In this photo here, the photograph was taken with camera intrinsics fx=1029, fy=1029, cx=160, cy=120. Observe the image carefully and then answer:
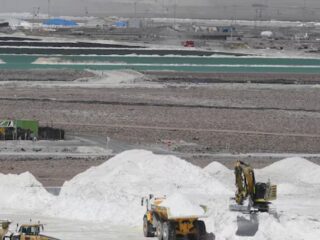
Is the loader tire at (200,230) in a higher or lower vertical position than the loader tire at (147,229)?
higher

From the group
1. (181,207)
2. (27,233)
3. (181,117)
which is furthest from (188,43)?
(27,233)

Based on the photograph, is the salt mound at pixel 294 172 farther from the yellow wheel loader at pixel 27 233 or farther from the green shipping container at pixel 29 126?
the green shipping container at pixel 29 126

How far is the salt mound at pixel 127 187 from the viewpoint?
36969 millimetres

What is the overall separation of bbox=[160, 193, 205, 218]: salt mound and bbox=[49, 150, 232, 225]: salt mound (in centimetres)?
348

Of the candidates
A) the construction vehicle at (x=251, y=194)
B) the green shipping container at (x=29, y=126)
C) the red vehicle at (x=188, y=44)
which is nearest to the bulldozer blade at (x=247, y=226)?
the construction vehicle at (x=251, y=194)

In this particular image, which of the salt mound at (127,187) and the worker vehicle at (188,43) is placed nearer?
the salt mound at (127,187)

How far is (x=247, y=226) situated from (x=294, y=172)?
12703 millimetres

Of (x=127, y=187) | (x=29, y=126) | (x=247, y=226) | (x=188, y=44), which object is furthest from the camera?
(x=188, y=44)

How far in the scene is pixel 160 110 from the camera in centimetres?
7694

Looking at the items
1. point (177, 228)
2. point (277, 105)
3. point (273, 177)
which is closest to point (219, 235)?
point (177, 228)

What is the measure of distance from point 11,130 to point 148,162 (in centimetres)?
2004

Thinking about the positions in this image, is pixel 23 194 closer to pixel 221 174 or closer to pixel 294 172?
pixel 221 174

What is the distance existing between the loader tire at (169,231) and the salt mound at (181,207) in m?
0.33

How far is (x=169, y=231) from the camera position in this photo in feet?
105
